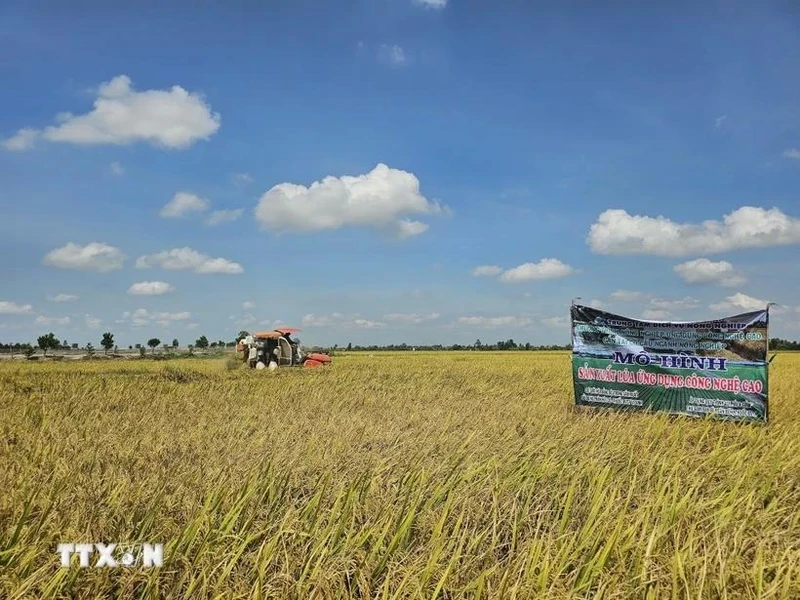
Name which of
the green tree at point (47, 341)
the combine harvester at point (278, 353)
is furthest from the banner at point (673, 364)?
the green tree at point (47, 341)

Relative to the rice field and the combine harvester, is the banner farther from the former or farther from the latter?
the combine harvester

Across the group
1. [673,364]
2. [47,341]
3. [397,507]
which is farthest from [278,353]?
[47,341]

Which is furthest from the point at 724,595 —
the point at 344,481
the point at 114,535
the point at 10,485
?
the point at 10,485

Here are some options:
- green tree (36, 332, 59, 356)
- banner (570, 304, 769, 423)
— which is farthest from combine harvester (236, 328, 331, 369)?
green tree (36, 332, 59, 356)

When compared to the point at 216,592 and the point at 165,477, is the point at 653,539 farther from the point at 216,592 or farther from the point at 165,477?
the point at 165,477

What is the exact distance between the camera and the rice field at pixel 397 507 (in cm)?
285

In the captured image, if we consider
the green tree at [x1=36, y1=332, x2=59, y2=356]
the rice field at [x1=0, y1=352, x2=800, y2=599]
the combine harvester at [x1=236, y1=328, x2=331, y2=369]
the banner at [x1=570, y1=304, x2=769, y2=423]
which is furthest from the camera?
the green tree at [x1=36, y1=332, x2=59, y2=356]

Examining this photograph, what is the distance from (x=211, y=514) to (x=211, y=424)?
435 centimetres

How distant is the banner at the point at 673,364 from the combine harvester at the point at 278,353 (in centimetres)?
1250

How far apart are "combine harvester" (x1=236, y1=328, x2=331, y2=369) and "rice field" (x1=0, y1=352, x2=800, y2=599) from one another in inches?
523

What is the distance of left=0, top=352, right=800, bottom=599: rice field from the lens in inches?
112

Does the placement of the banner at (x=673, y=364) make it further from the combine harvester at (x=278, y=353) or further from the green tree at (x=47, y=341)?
the green tree at (x=47, y=341)

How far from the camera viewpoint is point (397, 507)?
373 centimetres

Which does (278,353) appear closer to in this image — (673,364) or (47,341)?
(673,364)
